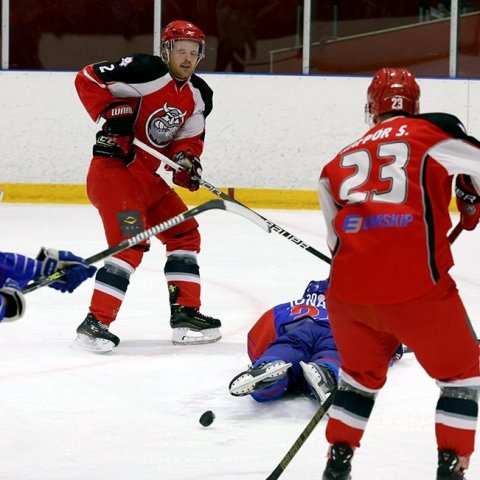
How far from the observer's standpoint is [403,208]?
2.42 m

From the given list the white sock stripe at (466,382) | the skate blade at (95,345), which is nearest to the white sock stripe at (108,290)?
the skate blade at (95,345)

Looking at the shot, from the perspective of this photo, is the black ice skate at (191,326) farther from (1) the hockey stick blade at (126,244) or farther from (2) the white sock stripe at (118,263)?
(1) the hockey stick blade at (126,244)

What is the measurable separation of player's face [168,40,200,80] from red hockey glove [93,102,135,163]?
22cm

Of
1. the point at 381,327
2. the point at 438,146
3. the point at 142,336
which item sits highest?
the point at 438,146

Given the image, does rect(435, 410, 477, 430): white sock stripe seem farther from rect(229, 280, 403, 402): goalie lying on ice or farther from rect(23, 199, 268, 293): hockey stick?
rect(23, 199, 268, 293): hockey stick

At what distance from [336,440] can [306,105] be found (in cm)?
551

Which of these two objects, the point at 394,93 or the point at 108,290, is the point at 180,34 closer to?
the point at 108,290

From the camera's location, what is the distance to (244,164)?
25.7ft

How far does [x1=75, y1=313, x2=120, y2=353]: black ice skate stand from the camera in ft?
13.1

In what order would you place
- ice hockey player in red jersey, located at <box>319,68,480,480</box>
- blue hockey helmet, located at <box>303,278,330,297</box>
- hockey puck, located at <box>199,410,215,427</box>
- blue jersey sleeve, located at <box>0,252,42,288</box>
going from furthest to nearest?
blue hockey helmet, located at <box>303,278,330,297</box>
hockey puck, located at <box>199,410,215,427</box>
blue jersey sleeve, located at <box>0,252,42,288</box>
ice hockey player in red jersey, located at <box>319,68,480,480</box>

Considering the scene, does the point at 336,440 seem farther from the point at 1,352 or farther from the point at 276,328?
the point at 1,352

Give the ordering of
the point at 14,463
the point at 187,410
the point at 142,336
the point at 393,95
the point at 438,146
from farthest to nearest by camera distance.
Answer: the point at 142,336 < the point at 187,410 < the point at 14,463 < the point at 393,95 < the point at 438,146

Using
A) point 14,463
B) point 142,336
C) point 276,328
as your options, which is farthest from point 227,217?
A: point 14,463

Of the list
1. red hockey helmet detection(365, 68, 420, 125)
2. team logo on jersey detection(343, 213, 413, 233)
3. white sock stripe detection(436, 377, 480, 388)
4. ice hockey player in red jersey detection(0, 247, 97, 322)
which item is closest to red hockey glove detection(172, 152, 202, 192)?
ice hockey player in red jersey detection(0, 247, 97, 322)
